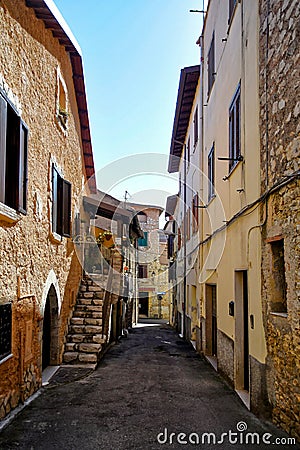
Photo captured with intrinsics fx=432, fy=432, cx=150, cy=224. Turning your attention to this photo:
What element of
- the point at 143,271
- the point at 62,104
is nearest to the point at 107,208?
the point at 62,104

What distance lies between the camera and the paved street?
Result: 18.4ft

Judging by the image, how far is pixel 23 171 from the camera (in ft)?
23.5

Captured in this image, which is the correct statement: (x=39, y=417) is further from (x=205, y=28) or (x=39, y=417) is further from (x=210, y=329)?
(x=205, y=28)

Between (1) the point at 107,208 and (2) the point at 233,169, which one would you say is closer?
(2) the point at 233,169

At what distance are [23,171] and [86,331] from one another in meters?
5.69

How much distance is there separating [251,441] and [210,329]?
662 centimetres

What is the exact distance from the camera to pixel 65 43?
10.9m

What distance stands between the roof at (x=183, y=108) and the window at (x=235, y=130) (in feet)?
21.4

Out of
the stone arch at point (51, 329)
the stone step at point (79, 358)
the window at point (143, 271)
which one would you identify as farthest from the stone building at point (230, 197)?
the window at point (143, 271)

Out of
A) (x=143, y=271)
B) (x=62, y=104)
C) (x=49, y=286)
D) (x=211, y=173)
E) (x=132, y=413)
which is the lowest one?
(x=132, y=413)

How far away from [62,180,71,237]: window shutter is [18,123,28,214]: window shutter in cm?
347

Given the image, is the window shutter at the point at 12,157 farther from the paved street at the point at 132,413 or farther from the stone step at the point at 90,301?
the stone step at the point at 90,301

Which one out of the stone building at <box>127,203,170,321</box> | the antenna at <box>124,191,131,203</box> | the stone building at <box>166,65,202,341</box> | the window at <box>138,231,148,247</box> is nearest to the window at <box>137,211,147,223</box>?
the stone building at <box>127,203,170,321</box>

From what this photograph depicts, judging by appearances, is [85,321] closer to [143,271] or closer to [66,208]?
[66,208]
